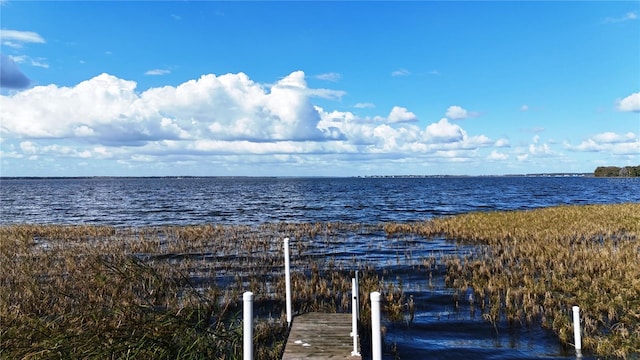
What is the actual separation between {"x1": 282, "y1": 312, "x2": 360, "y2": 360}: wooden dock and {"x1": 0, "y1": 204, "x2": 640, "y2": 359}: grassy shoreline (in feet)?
1.82

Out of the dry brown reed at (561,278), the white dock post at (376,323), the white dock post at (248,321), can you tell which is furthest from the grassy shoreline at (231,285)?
the white dock post at (376,323)

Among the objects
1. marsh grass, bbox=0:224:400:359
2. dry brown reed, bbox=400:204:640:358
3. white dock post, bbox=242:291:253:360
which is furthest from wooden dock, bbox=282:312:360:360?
dry brown reed, bbox=400:204:640:358

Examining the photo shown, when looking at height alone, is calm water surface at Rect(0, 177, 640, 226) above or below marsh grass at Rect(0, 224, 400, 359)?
below

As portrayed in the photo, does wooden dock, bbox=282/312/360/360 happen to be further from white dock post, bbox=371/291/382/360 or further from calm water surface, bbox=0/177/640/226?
calm water surface, bbox=0/177/640/226

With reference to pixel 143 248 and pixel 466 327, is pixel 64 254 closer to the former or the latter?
pixel 143 248

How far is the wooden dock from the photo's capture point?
815 cm

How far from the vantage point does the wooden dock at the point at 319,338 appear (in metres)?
8.15

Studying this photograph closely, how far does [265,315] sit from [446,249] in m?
12.5

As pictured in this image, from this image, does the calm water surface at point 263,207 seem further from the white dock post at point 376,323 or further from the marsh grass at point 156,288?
the white dock post at point 376,323

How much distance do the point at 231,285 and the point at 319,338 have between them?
6.73 m

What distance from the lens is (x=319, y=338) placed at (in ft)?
29.4

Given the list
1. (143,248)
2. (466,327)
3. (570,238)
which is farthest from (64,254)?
(570,238)

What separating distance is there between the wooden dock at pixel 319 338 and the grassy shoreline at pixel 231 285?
0.55 meters

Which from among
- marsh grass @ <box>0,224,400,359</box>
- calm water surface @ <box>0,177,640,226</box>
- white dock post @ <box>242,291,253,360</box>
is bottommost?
calm water surface @ <box>0,177,640,226</box>
